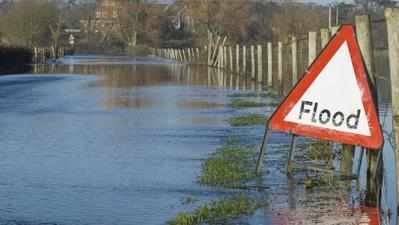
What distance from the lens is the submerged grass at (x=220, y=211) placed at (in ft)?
33.4

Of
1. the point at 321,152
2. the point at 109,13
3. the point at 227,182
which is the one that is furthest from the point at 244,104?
the point at 109,13

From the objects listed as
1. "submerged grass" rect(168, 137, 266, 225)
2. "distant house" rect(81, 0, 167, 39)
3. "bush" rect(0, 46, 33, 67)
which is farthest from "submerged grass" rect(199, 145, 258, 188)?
"distant house" rect(81, 0, 167, 39)

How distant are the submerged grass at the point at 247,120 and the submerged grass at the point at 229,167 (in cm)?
467

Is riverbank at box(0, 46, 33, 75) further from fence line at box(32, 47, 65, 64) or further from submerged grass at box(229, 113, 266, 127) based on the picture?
submerged grass at box(229, 113, 266, 127)

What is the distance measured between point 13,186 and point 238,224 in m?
3.62

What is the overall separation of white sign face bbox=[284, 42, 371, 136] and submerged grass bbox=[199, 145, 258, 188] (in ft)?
4.58

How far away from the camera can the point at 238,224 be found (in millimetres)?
10094

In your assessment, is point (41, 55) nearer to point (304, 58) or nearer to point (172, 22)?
point (304, 58)

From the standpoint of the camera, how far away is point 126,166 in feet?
47.8

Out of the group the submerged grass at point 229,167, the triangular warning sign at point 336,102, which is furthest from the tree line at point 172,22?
the triangular warning sign at point 336,102

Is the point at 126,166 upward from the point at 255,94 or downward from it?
upward

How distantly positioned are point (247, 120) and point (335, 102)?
10654 millimetres

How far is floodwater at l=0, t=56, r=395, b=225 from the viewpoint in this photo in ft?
35.7

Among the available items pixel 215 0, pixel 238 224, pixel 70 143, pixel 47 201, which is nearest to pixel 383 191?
pixel 238 224
